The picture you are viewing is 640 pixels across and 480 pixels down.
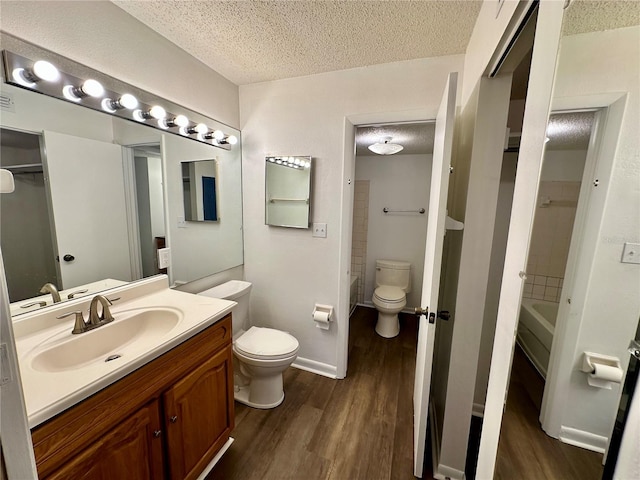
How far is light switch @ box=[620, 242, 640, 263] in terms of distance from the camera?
1.20ft

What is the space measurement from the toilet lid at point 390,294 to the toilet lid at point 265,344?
4.24 feet

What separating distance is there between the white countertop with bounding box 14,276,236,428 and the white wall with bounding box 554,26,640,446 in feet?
4.07

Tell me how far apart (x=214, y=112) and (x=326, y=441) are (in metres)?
2.39

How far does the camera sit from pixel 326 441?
1.54 meters

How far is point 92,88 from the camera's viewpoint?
47.1 inches

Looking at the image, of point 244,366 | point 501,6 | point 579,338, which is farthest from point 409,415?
point 501,6

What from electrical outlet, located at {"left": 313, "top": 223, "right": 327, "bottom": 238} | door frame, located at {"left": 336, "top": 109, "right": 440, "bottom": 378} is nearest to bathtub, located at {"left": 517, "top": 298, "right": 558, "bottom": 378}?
door frame, located at {"left": 336, "top": 109, "right": 440, "bottom": 378}

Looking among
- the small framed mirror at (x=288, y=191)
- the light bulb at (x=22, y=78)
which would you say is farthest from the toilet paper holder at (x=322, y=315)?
the light bulb at (x=22, y=78)

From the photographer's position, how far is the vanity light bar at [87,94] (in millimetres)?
997

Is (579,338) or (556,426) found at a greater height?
(579,338)

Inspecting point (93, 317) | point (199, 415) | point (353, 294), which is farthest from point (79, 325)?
point (353, 294)

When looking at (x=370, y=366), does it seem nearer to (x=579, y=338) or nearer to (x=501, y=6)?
(x=579, y=338)

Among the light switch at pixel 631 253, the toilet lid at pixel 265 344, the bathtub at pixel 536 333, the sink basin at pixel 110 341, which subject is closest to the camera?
the light switch at pixel 631 253

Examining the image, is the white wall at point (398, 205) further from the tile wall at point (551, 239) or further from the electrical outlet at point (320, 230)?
the tile wall at point (551, 239)
